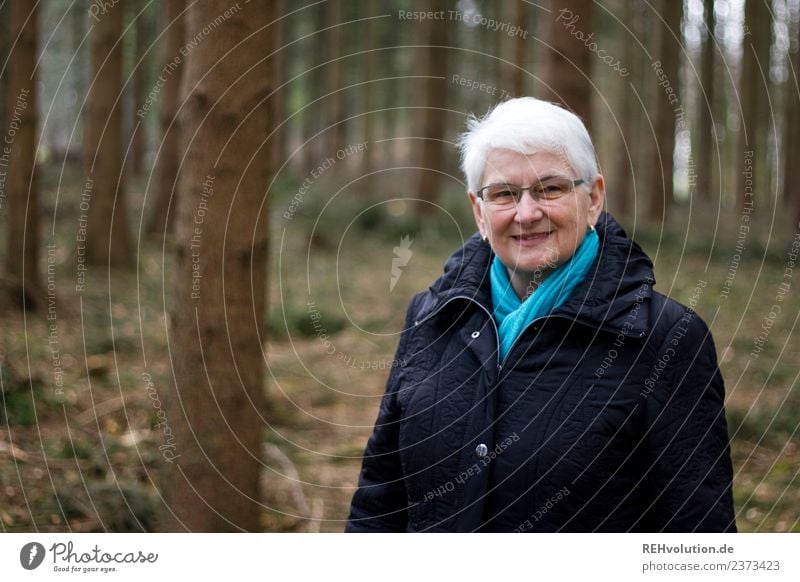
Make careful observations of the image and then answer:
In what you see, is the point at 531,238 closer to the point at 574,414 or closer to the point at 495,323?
the point at 495,323

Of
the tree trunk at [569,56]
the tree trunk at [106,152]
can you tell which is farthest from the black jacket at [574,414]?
the tree trunk at [106,152]

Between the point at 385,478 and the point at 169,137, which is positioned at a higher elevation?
the point at 169,137

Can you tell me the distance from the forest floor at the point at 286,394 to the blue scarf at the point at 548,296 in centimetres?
230

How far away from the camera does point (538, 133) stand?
7.42 ft

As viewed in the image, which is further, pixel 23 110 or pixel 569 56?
pixel 23 110

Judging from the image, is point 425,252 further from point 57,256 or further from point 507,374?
point 507,374

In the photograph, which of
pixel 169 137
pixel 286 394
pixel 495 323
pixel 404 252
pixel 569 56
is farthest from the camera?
pixel 404 252

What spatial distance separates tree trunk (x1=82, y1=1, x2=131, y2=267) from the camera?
30.8 feet

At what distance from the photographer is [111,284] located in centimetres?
956

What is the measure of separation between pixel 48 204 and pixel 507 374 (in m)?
13.1

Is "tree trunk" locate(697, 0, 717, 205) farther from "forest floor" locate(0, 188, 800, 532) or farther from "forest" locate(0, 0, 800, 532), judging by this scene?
"forest floor" locate(0, 188, 800, 532)

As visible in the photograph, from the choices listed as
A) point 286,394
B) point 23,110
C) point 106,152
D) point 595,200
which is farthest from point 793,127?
point 595,200

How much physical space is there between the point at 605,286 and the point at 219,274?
1764 mm
